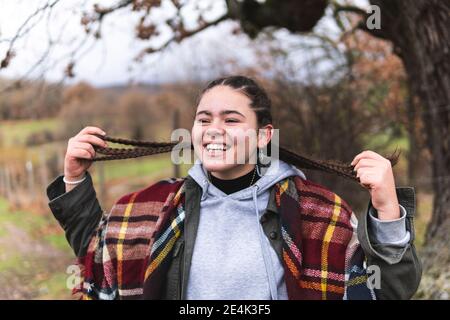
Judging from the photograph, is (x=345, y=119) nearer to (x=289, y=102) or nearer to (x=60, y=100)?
(x=289, y=102)

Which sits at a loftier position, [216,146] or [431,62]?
[431,62]

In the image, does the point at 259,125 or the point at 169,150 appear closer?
the point at 259,125

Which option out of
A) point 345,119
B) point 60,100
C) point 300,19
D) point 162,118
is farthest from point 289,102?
point 162,118

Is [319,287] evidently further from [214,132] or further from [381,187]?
[214,132]

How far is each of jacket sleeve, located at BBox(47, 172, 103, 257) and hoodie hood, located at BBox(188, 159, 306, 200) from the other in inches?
16.6

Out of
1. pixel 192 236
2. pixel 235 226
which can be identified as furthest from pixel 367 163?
pixel 192 236

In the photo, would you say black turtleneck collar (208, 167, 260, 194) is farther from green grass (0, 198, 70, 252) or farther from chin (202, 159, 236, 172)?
green grass (0, 198, 70, 252)

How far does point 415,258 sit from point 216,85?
1003 mm

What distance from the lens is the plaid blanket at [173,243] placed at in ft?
6.15

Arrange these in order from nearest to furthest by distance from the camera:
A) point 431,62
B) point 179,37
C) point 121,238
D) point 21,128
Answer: point 121,238 → point 431,62 → point 179,37 → point 21,128

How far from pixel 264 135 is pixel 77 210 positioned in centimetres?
82

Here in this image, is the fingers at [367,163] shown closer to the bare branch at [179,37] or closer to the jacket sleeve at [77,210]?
the jacket sleeve at [77,210]

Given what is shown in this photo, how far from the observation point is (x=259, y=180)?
2.01 meters

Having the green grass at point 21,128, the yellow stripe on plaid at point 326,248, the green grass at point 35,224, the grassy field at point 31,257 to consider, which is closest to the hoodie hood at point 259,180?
the yellow stripe on plaid at point 326,248
